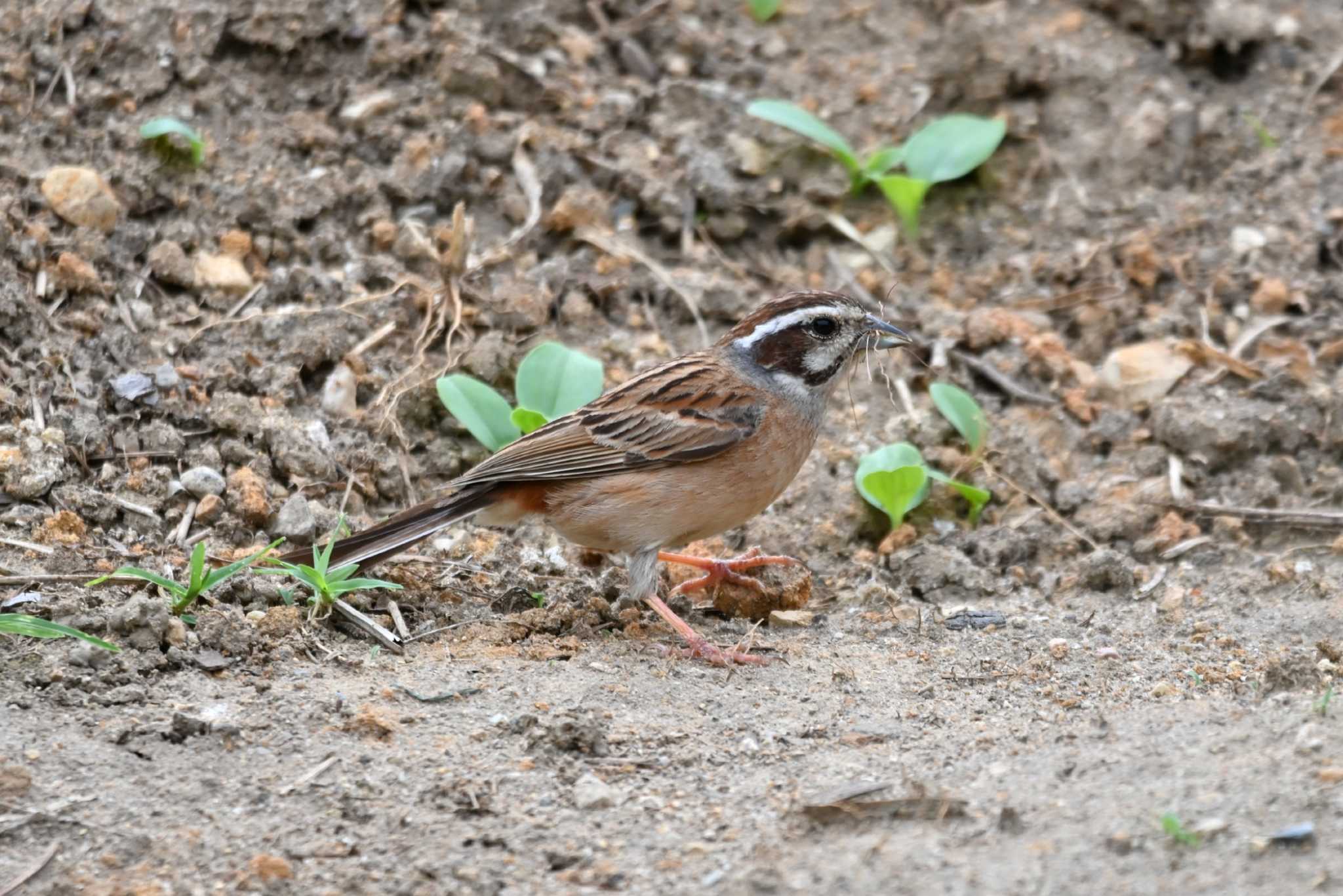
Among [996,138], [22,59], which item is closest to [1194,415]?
[996,138]

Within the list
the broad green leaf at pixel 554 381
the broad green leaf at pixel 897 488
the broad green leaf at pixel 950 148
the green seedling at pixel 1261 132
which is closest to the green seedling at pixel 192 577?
the broad green leaf at pixel 554 381

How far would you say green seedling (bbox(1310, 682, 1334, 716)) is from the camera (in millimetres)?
5000

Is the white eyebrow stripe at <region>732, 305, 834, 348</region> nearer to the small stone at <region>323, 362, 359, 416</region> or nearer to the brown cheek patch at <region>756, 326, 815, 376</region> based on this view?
the brown cheek patch at <region>756, 326, 815, 376</region>

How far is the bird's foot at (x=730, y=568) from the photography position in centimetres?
693

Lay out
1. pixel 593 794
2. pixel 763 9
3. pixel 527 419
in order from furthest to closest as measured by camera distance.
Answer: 1. pixel 763 9
2. pixel 527 419
3. pixel 593 794

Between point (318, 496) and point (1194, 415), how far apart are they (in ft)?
14.3

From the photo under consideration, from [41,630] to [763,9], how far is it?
6549 millimetres

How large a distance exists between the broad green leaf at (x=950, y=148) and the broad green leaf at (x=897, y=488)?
7.92ft

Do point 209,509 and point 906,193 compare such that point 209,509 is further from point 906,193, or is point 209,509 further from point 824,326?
point 906,193

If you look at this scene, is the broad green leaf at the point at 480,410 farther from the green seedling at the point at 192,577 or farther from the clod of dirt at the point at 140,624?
the clod of dirt at the point at 140,624

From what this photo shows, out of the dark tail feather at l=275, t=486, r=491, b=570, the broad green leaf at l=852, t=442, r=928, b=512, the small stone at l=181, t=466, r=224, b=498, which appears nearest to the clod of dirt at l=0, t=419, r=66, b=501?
the small stone at l=181, t=466, r=224, b=498

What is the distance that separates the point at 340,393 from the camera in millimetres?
7637

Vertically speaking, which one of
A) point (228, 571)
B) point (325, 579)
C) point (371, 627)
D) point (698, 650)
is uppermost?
point (228, 571)

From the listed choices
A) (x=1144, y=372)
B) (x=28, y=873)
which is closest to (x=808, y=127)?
(x=1144, y=372)
